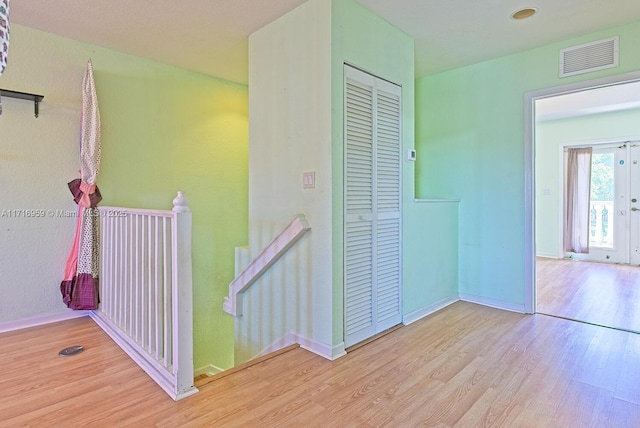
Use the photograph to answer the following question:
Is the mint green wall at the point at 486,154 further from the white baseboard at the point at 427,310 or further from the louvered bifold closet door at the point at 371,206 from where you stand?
the louvered bifold closet door at the point at 371,206

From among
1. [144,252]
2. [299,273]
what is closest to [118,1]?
[144,252]

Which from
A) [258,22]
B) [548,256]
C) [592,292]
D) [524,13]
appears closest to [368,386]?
[258,22]

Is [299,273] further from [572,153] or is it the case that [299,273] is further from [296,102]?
[572,153]

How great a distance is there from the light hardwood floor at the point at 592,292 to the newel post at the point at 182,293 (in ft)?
10.5

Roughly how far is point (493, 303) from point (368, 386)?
2086mm

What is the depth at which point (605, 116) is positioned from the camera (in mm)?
5750

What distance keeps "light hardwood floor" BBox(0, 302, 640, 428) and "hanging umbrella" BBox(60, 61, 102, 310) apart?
1.07ft

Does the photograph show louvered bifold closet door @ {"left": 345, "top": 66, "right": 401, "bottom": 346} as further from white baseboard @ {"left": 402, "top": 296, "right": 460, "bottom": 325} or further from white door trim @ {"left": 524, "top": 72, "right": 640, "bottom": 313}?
white door trim @ {"left": 524, "top": 72, "right": 640, "bottom": 313}

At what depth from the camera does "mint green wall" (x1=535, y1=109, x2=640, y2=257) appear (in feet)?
19.0

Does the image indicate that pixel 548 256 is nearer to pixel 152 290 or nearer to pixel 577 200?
pixel 577 200

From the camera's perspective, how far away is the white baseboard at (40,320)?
2750 mm

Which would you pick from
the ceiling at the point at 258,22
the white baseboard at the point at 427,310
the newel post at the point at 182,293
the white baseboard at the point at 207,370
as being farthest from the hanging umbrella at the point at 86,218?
the white baseboard at the point at 427,310

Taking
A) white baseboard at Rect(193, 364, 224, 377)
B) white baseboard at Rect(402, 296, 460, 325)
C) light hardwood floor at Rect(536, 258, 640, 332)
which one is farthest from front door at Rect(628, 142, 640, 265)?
white baseboard at Rect(193, 364, 224, 377)

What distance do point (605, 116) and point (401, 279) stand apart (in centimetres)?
535
